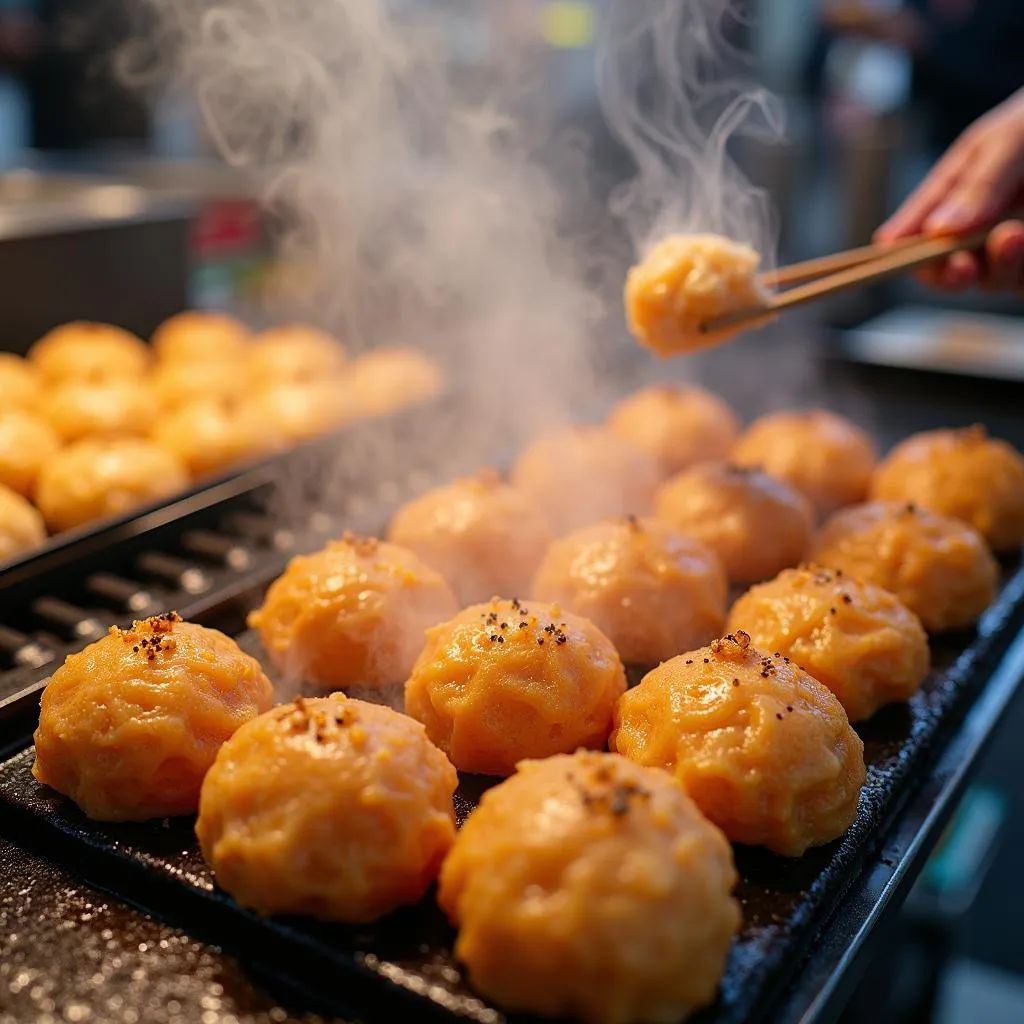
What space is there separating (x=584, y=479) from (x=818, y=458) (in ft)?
3.09

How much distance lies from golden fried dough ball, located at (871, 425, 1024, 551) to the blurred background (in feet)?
4.33

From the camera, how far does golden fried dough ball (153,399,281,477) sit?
4340 mm

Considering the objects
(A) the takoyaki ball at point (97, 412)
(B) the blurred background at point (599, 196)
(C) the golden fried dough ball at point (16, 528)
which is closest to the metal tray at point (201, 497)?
(C) the golden fried dough ball at point (16, 528)

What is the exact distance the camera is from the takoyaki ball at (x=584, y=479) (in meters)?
3.99

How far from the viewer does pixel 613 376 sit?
19.6 feet

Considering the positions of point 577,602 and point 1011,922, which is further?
point 1011,922

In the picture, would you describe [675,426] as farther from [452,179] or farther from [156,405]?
[156,405]

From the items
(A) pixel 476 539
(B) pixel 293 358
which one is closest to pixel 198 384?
(B) pixel 293 358

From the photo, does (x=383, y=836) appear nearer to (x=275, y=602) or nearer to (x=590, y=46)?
(x=275, y=602)

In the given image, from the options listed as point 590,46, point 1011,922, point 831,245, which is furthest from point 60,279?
point 590,46

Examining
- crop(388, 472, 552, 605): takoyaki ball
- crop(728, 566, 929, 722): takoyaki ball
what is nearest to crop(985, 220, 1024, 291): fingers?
crop(728, 566, 929, 722): takoyaki ball

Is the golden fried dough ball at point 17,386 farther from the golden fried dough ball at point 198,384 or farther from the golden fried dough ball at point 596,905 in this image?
the golden fried dough ball at point 596,905

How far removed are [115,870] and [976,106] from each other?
12.3 metres

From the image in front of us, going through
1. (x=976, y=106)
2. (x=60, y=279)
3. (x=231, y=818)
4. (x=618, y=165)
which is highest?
(x=976, y=106)
